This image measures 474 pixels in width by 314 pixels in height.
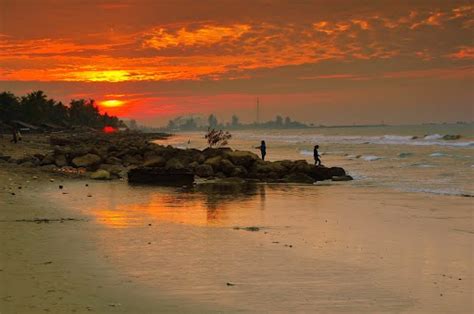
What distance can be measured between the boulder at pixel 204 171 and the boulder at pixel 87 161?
5.44 m

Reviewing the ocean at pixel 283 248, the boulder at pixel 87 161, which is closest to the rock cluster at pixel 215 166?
the boulder at pixel 87 161

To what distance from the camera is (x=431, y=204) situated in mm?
17922

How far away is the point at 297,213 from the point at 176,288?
7991 millimetres

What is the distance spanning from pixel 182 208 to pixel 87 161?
1516cm

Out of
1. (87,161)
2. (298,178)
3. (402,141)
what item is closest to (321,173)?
(298,178)

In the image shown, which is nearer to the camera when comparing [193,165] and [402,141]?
[193,165]

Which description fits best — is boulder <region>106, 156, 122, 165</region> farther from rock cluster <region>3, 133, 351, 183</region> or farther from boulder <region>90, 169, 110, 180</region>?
boulder <region>90, 169, 110, 180</region>

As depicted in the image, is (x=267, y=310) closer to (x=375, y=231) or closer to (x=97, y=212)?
(x=375, y=231)

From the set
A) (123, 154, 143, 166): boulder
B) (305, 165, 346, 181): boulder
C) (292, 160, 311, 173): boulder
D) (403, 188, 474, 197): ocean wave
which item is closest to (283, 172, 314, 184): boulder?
(305, 165, 346, 181): boulder

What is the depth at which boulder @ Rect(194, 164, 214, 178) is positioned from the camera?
26908 millimetres

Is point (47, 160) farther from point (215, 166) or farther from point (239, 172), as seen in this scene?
point (239, 172)

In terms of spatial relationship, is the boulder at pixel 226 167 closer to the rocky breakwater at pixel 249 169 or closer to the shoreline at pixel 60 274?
the rocky breakwater at pixel 249 169

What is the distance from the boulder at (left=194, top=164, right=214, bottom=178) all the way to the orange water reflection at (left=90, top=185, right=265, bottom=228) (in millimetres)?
5567

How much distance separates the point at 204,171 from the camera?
27016 mm
